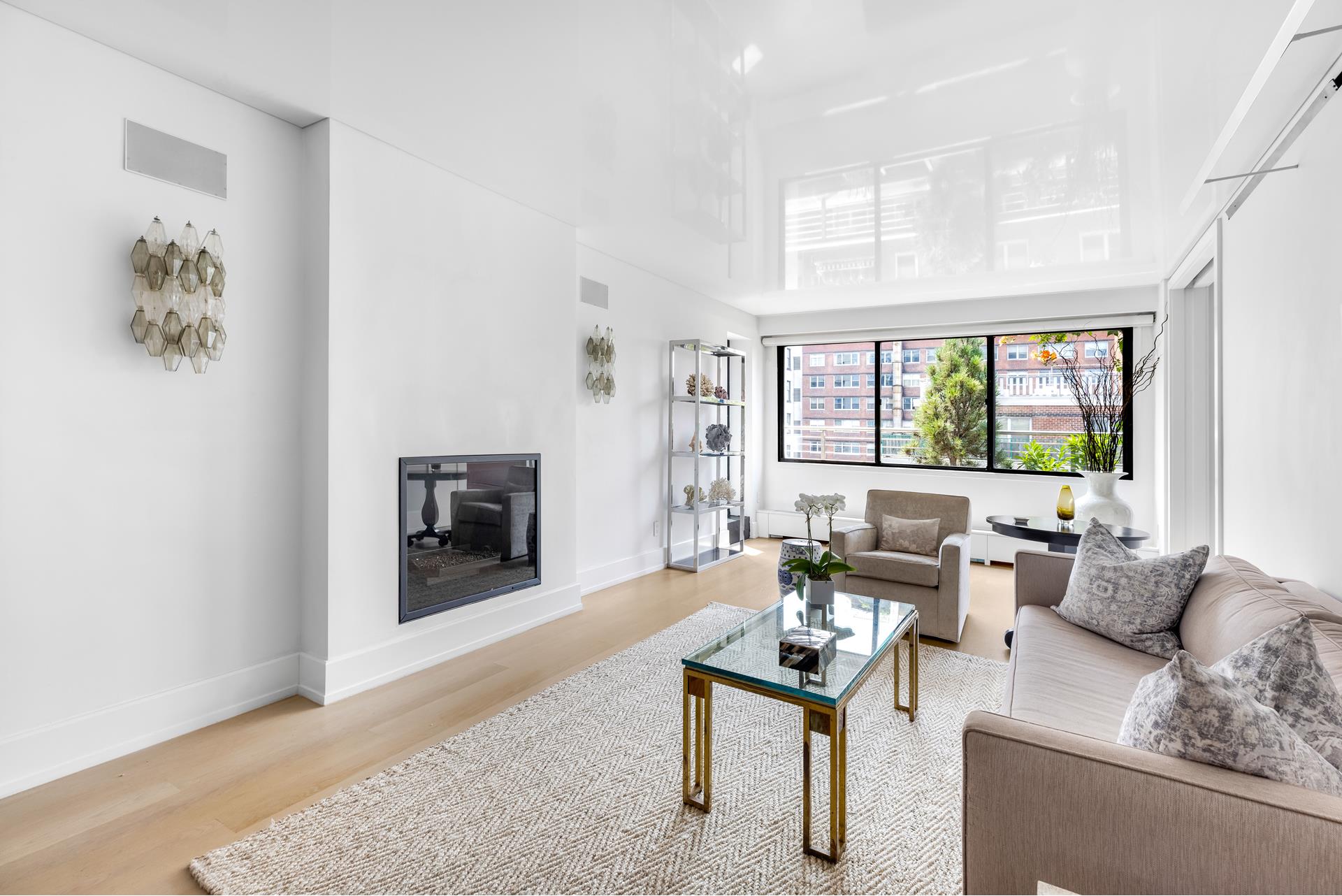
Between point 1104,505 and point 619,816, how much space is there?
3277 millimetres

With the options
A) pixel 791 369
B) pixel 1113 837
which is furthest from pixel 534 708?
pixel 791 369

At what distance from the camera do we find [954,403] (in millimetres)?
6242

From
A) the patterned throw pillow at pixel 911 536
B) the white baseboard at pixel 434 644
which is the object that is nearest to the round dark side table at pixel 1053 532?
the patterned throw pillow at pixel 911 536

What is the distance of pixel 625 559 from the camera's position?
4902mm

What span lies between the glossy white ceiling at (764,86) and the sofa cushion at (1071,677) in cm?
205

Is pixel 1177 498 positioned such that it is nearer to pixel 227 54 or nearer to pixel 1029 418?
pixel 1029 418

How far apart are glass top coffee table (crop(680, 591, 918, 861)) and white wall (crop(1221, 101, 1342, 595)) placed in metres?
1.41

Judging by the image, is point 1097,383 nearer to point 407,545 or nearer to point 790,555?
point 790,555

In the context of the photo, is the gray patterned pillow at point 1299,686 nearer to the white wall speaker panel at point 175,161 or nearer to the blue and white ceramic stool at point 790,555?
the blue and white ceramic stool at point 790,555

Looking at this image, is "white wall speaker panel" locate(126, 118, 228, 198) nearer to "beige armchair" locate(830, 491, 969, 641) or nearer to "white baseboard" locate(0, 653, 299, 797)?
"white baseboard" locate(0, 653, 299, 797)

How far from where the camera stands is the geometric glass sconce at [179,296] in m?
2.29

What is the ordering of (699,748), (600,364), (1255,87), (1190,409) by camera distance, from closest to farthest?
(699,748) < (1255,87) < (1190,409) < (600,364)

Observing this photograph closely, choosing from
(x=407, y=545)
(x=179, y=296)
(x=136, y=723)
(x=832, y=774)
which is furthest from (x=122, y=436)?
(x=832, y=774)

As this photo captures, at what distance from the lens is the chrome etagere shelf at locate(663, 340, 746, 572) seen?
17.5ft
